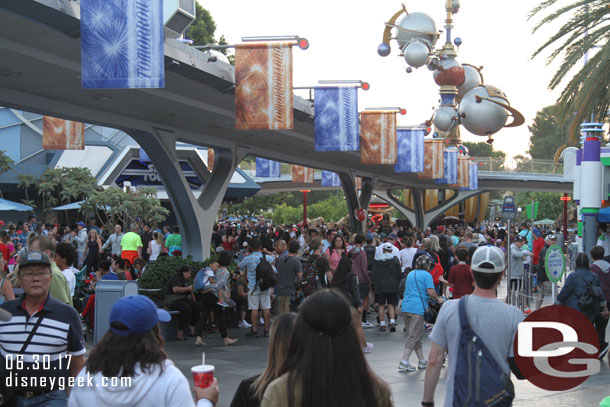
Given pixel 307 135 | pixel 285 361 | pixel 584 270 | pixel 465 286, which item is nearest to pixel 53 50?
pixel 465 286

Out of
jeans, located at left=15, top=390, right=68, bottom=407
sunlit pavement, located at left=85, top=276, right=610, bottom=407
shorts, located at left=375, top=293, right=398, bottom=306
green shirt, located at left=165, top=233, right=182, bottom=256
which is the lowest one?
sunlit pavement, located at left=85, top=276, right=610, bottom=407

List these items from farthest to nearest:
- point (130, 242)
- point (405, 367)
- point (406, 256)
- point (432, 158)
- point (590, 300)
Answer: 1. point (432, 158)
2. point (130, 242)
3. point (406, 256)
4. point (405, 367)
5. point (590, 300)

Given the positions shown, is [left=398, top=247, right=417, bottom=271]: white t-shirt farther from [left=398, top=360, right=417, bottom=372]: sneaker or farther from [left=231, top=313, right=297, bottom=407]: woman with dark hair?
[left=231, top=313, right=297, bottom=407]: woman with dark hair

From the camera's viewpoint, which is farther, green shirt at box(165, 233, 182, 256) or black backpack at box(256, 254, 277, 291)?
green shirt at box(165, 233, 182, 256)

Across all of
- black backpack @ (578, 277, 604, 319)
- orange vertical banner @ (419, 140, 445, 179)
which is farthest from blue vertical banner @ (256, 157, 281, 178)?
black backpack @ (578, 277, 604, 319)

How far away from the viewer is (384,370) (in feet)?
36.9

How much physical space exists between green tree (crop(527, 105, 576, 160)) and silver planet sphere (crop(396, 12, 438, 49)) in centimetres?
8930

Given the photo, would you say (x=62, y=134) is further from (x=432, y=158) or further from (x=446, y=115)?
(x=432, y=158)

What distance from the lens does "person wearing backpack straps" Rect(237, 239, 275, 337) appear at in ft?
47.0

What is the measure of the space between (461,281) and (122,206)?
23533mm

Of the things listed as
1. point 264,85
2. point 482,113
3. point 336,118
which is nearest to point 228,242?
point 336,118

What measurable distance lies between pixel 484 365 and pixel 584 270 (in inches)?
271

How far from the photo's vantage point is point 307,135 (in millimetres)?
26906

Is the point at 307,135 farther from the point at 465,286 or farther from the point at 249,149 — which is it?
the point at 465,286
